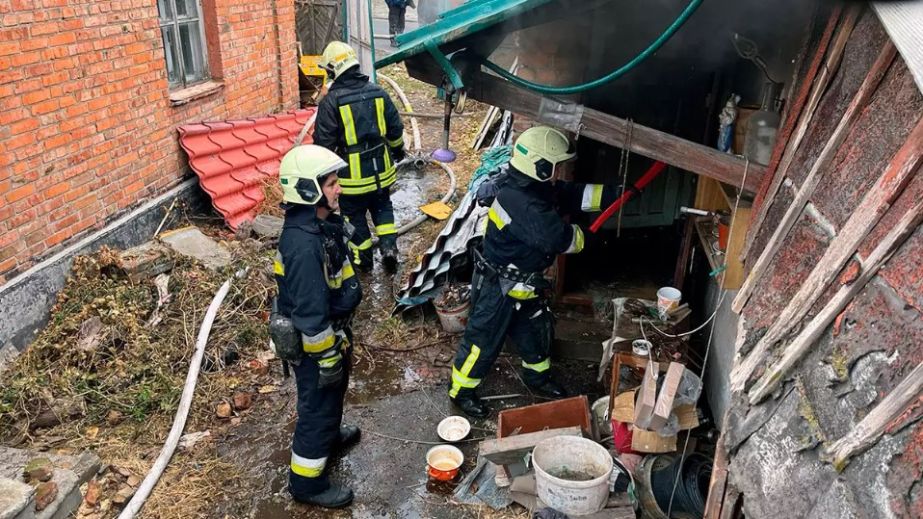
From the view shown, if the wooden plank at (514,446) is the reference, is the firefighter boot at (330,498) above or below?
below

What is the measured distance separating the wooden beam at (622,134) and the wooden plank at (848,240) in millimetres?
1139

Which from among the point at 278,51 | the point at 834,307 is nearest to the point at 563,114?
the point at 834,307

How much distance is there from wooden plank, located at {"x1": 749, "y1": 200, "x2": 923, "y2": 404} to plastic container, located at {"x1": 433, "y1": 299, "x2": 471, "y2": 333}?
11.6 feet

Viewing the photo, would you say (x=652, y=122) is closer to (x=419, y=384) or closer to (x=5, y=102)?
(x=419, y=384)

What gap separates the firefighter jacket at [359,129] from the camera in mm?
6066

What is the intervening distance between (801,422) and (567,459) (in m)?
2.15

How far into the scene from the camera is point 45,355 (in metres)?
4.91

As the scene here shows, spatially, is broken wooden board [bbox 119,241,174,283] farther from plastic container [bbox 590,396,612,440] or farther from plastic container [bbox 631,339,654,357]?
plastic container [bbox 631,339,654,357]

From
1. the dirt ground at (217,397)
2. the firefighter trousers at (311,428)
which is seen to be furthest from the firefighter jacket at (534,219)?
the firefighter trousers at (311,428)

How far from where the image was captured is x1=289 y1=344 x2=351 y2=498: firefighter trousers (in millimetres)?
3930

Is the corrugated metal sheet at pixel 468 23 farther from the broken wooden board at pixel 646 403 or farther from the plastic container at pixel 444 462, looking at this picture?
the plastic container at pixel 444 462

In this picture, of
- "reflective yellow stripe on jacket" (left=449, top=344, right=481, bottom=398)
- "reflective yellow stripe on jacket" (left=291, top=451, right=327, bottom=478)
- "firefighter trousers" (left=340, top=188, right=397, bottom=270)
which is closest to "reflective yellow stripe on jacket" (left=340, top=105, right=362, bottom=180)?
"firefighter trousers" (left=340, top=188, right=397, bottom=270)

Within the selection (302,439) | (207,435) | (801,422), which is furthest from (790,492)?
(207,435)

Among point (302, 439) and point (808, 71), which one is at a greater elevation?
point (808, 71)
